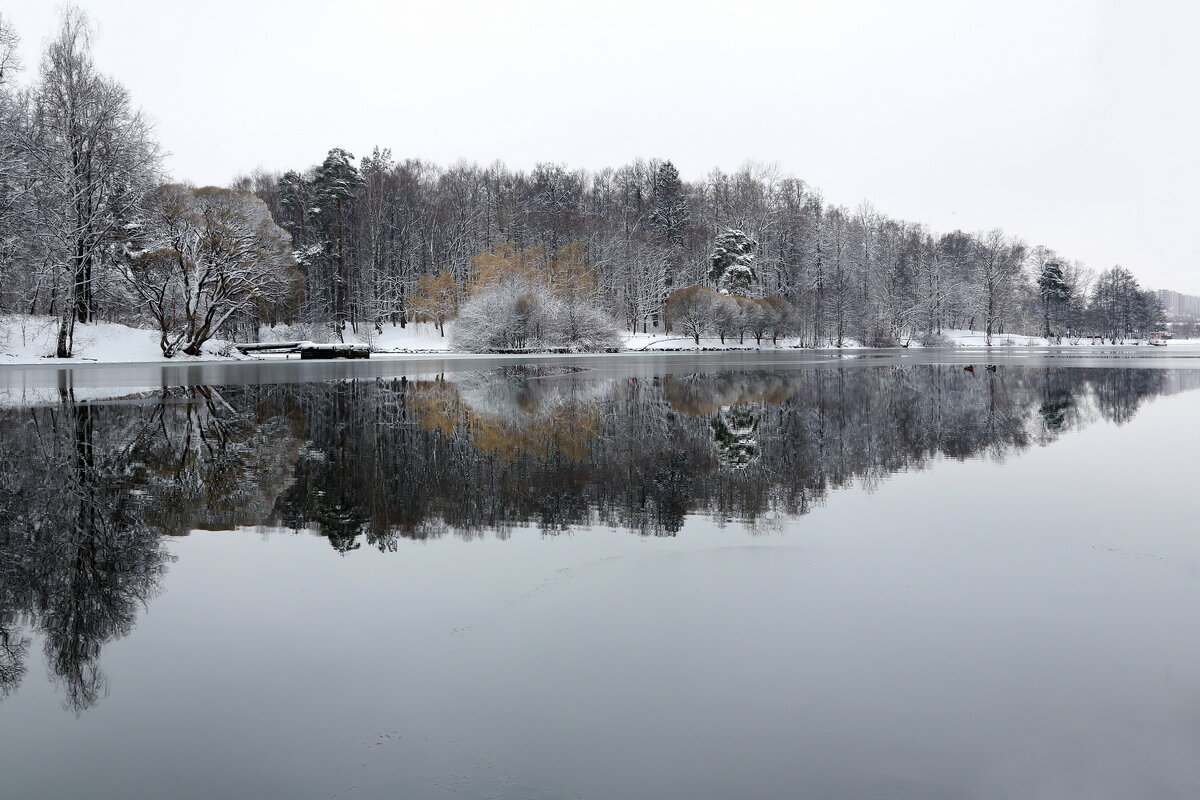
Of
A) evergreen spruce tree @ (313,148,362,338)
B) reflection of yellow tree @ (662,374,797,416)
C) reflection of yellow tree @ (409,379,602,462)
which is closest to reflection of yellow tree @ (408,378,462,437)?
reflection of yellow tree @ (409,379,602,462)

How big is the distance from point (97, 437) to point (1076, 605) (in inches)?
534

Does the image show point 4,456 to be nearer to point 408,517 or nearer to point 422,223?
point 408,517

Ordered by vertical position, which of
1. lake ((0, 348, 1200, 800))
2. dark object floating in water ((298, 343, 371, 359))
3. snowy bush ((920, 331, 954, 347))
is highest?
snowy bush ((920, 331, 954, 347))

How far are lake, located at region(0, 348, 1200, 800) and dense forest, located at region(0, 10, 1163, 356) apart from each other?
113 ft

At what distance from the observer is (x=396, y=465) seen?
1034 centimetres

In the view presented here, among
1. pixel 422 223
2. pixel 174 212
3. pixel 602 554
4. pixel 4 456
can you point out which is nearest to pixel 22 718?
pixel 602 554

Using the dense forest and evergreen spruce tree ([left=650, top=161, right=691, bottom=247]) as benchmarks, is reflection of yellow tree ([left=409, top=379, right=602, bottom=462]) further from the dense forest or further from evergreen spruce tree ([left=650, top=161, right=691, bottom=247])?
evergreen spruce tree ([left=650, top=161, right=691, bottom=247])

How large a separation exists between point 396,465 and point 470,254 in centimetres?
6857

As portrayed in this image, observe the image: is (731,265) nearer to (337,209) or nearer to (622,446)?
(337,209)

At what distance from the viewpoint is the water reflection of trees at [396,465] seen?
5.93 meters

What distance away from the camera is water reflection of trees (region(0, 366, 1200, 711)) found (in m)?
5.93

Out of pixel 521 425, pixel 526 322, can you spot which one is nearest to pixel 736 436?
pixel 521 425

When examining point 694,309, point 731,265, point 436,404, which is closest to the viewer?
point 436,404

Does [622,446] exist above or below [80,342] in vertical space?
below
